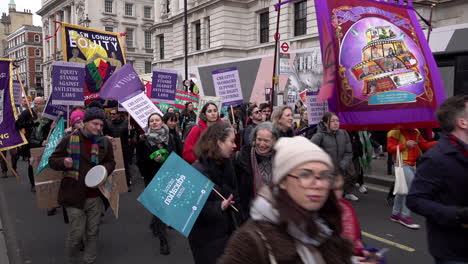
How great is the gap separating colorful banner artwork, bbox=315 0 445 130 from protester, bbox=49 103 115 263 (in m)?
2.66

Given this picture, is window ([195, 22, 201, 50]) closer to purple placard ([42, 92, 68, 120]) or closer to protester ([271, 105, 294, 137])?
purple placard ([42, 92, 68, 120])

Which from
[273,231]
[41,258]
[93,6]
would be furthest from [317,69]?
[93,6]

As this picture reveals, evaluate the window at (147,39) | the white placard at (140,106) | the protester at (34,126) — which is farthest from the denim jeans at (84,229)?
the window at (147,39)

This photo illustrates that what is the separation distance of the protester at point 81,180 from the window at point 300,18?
25312mm

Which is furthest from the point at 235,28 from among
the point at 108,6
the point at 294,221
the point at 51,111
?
the point at 108,6

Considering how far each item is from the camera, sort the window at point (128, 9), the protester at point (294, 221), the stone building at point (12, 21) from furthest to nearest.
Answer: the stone building at point (12, 21) < the window at point (128, 9) < the protester at point (294, 221)

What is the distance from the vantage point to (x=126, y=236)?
18.8 feet

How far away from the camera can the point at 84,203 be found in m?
4.18

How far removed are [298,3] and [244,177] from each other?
26587mm

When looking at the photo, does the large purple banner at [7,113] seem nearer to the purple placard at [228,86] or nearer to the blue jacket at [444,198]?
the purple placard at [228,86]

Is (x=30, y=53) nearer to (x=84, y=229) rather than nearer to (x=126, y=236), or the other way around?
(x=126, y=236)

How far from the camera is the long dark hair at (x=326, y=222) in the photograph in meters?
1.41

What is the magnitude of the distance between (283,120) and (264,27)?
27.2m

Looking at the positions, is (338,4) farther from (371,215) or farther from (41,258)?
(41,258)
